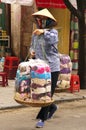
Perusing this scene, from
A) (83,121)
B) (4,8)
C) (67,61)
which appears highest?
(4,8)

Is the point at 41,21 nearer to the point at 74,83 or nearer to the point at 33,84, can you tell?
the point at 33,84

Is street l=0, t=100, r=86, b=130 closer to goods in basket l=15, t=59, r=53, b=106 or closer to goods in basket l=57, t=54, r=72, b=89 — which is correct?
goods in basket l=15, t=59, r=53, b=106

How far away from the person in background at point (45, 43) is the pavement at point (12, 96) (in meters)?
1.93

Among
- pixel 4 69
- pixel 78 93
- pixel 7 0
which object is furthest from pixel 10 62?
pixel 78 93

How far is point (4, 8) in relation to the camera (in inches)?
712

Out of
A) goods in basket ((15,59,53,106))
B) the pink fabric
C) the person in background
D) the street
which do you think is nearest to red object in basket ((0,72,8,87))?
the street

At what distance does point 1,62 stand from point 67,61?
12.3 ft

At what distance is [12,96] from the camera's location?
11.6m

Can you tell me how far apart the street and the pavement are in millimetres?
219

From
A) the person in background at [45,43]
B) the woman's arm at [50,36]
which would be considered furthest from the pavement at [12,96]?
the woman's arm at [50,36]

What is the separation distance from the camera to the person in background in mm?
8297

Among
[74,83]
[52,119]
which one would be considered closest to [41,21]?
[52,119]

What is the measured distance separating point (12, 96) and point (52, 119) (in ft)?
7.96

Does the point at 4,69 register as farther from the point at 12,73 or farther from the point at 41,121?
the point at 41,121
